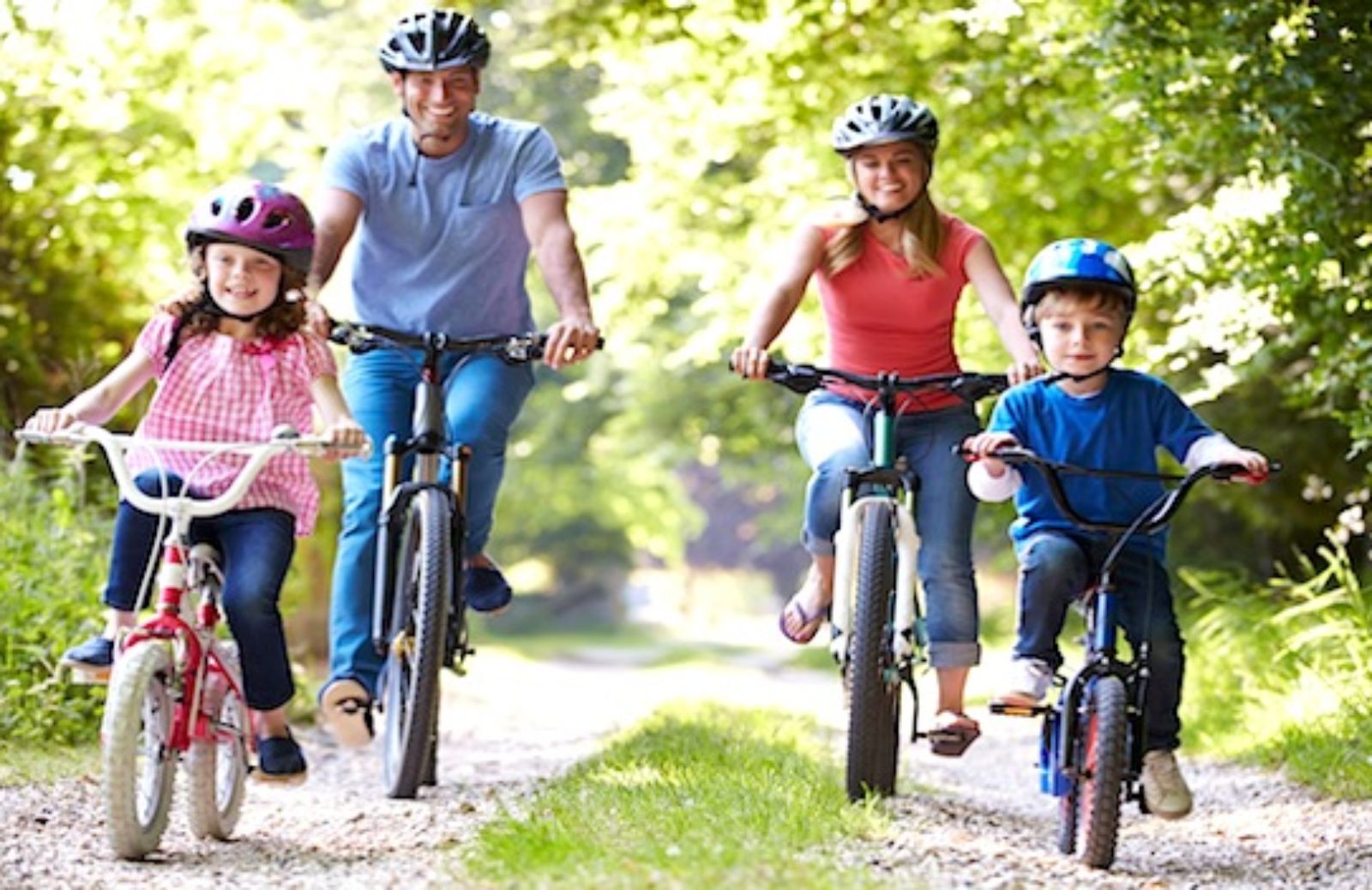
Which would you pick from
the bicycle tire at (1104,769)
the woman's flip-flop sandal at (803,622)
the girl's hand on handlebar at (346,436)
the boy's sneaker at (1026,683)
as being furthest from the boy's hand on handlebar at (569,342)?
the bicycle tire at (1104,769)

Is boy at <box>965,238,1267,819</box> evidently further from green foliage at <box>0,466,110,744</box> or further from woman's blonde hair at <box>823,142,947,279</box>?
green foliage at <box>0,466,110,744</box>

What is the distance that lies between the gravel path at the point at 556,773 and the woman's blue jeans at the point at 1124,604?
42 centimetres

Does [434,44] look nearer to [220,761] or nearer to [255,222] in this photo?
[255,222]

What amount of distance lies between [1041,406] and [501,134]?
2142mm

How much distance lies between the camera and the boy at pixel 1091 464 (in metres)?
5.90

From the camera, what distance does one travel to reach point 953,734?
6.42 m

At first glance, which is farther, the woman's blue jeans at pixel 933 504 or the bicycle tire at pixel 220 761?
the woman's blue jeans at pixel 933 504

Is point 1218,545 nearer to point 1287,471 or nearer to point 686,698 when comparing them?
point 1287,471

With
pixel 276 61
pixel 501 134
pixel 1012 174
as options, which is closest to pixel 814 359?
pixel 1012 174

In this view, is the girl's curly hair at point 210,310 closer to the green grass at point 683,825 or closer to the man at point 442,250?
the man at point 442,250

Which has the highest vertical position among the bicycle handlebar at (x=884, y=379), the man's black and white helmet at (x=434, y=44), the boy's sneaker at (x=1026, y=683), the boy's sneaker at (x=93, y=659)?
the man's black and white helmet at (x=434, y=44)

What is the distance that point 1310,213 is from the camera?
831cm

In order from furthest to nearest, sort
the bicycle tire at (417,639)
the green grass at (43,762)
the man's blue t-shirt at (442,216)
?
1. the man's blue t-shirt at (442,216)
2. the green grass at (43,762)
3. the bicycle tire at (417,639)

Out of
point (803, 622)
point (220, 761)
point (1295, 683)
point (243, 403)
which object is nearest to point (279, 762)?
point (220, 761)
